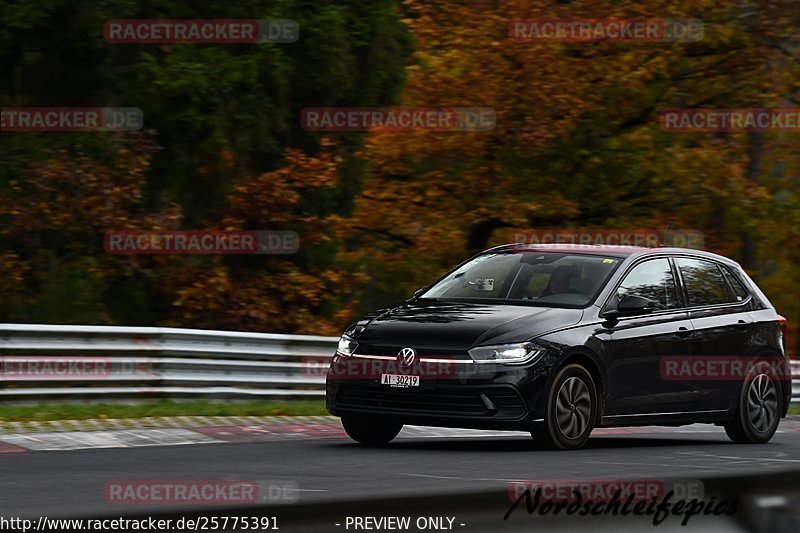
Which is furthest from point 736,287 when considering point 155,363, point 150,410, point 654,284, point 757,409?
point 155,363

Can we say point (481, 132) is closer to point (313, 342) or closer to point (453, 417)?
point (313, 342)

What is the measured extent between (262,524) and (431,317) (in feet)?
25.6

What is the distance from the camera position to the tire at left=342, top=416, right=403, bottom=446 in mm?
12250

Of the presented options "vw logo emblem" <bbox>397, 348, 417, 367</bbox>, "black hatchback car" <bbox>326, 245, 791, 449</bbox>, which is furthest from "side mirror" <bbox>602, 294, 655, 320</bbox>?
"vw logo emblem" <bbox>397, 348, 417, 367</bbox>

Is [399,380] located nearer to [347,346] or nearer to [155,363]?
[347,346]

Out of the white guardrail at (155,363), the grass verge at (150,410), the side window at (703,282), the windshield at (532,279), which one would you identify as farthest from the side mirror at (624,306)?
the white guardrail at (155,363)

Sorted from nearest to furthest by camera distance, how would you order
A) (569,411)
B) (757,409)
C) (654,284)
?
(569,411) < (654,284) < (757,409)

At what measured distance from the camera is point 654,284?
43.3ft

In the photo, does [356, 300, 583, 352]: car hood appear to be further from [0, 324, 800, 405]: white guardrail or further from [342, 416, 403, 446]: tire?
[0, 324, 800, 405]: white guardrail

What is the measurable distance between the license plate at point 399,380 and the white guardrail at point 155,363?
16.5 ft

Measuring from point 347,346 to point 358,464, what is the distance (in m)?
1.68

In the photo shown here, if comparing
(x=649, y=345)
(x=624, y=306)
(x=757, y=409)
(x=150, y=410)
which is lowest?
(x=150, y=410)

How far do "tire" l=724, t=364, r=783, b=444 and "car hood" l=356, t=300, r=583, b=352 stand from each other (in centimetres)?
273

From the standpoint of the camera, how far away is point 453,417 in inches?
446
